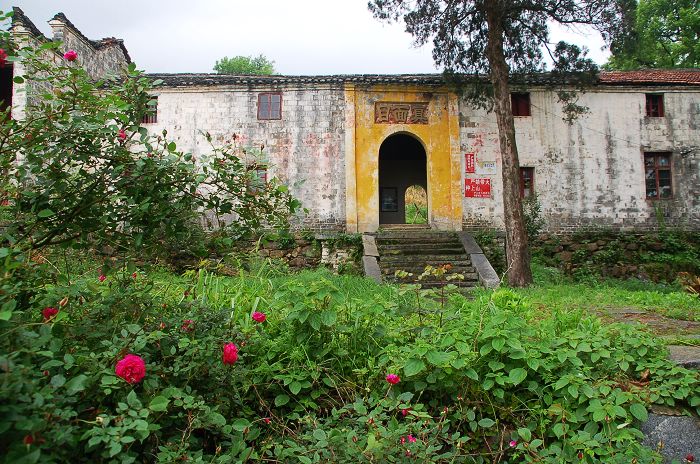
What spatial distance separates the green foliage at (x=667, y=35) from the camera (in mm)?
20984

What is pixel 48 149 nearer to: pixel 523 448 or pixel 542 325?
pixel 523 448

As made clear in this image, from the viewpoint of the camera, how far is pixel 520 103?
47.3 feet

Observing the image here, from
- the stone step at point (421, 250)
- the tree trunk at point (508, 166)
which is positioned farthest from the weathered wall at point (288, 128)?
the tree trunk at point (508, 166)

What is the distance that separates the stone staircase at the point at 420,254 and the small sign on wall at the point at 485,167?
6.84 feet

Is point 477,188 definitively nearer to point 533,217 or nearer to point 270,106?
point 533,217

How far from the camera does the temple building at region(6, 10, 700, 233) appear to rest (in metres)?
14.0

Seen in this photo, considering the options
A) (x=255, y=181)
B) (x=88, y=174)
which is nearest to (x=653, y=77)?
(x=255, y=181)

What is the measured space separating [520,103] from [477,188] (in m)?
2.76

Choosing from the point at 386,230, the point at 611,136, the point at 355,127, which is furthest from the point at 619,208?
the point at 355,127

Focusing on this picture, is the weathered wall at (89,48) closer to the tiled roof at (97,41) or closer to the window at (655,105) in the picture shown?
the tiled roof at (97,41)

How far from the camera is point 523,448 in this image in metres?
2.69

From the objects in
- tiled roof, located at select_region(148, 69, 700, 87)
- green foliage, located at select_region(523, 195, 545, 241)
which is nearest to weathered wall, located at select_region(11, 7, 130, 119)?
tiled roof, located at select_region(148, 69, 700, 87)

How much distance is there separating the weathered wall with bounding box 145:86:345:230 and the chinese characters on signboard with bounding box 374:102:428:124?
3.43ft

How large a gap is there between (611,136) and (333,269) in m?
8.58
